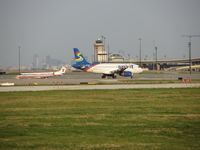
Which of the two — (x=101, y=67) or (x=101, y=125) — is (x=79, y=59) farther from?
(x=101, y=125)

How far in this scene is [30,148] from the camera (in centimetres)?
1490

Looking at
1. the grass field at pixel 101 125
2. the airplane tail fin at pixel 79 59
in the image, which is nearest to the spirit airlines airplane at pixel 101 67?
the airplane tail fin at pixel 79 59

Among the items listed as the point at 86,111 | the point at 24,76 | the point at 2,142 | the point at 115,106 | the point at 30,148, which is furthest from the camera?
the point at 24,76

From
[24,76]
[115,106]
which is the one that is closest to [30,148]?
[115,106]

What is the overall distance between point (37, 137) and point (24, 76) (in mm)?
67973

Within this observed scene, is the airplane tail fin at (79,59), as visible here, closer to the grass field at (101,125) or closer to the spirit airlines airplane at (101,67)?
the spirit airlines airplane at (101,67)

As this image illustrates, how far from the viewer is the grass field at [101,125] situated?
1562cm

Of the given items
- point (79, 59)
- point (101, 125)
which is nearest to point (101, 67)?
point (79, 59)

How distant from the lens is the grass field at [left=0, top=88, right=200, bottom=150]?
51.3ft

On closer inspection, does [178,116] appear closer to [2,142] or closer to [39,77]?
[2,142]

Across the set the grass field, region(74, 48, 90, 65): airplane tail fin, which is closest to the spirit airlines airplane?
region(74, 48, 90, 65): airplane tail fin

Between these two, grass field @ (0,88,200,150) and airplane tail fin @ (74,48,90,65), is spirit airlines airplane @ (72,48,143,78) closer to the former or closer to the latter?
airplane tail fin @ (74,48,90,65)

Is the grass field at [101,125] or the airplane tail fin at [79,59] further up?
the airplane tail fin at [79,59]

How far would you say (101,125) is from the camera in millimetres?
20062
